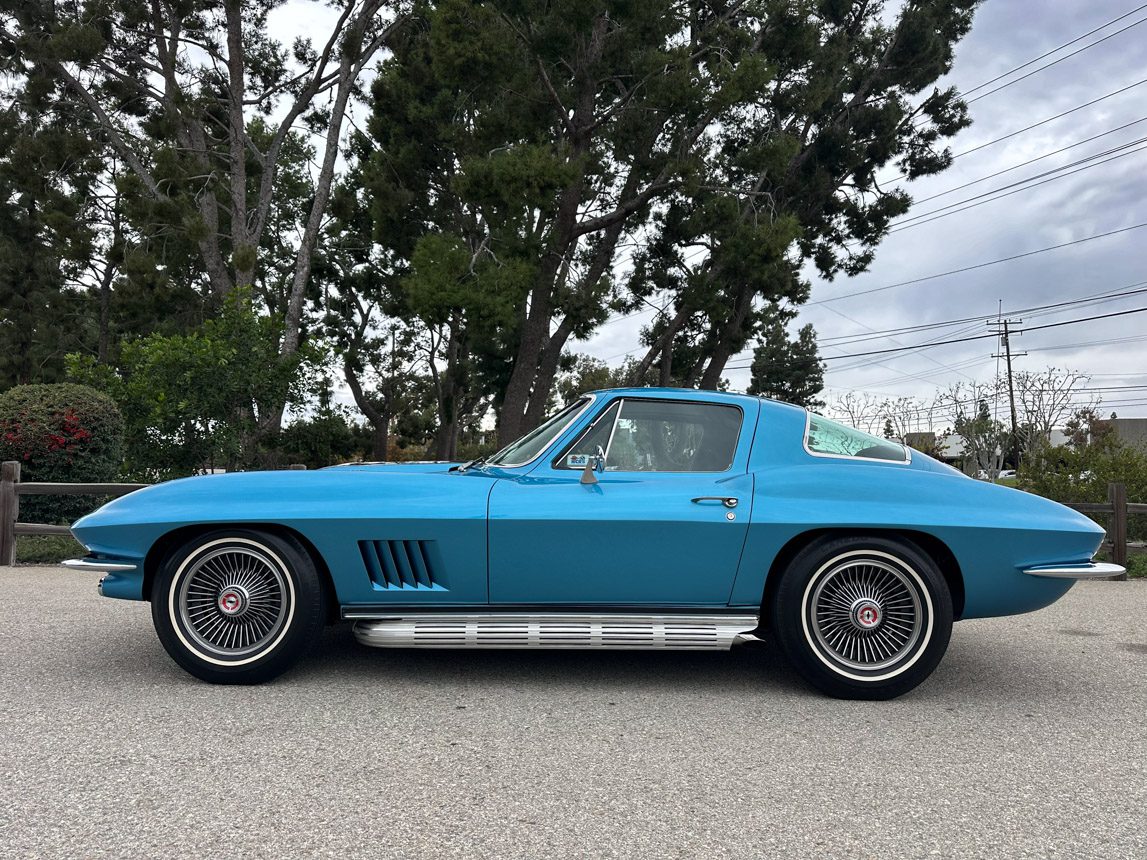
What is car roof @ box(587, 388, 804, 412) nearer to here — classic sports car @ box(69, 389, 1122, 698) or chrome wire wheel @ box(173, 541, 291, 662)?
classic sports car @ box(69, 389, 1122, 698)

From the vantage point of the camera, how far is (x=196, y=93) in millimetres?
17703

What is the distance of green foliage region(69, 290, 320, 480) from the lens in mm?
11281

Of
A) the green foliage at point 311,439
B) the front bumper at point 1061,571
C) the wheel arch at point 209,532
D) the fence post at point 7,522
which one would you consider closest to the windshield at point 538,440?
the wheel arch at point 209,532

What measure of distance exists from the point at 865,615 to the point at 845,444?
0.87 m

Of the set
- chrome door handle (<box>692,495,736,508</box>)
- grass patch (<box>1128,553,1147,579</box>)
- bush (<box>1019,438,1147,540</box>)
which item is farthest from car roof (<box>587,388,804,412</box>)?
bush (<box>1019,438,1147,540</box>)

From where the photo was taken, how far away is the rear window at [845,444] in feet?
13.5

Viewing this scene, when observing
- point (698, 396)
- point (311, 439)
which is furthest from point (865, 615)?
point (311, 439)

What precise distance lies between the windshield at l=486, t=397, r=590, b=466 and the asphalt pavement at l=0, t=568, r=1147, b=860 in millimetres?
1073

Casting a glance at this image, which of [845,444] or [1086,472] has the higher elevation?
[1086,472]

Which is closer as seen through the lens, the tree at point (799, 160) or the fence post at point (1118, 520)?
the fence post at point (1118, 520)

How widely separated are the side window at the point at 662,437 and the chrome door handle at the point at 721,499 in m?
0.20

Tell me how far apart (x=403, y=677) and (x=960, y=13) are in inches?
792

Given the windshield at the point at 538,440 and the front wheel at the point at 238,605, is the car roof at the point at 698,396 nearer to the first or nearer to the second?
the windshield at the point at 538,440

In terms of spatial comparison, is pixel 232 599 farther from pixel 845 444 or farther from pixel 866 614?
pixel 845 444
